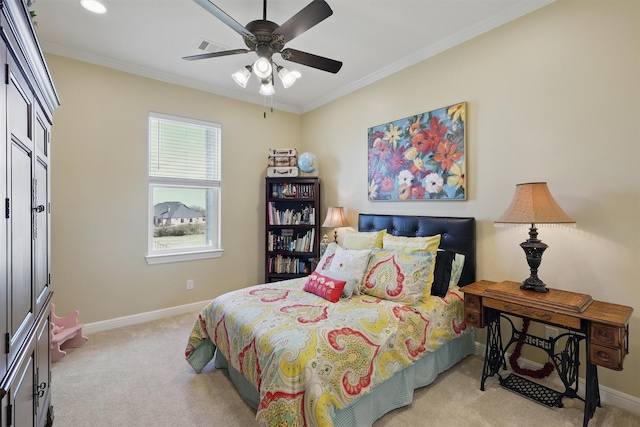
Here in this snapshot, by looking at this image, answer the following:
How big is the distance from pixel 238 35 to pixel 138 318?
3141 mm

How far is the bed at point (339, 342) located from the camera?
1534 mm

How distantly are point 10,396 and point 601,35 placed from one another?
3.54 m

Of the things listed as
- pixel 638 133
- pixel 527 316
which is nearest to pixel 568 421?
pixel 527 316

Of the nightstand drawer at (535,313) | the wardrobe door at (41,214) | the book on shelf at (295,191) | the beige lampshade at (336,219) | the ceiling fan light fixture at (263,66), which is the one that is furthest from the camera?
the book on shelf at (295,191)

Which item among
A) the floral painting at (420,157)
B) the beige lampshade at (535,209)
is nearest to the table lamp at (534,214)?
the beige lampshade at (535,209)

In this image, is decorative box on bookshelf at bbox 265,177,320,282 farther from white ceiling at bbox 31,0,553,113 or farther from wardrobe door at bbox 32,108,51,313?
wardrobe door at bbox 32,108,51,313

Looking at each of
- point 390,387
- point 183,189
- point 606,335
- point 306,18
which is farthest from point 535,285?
point 183,189

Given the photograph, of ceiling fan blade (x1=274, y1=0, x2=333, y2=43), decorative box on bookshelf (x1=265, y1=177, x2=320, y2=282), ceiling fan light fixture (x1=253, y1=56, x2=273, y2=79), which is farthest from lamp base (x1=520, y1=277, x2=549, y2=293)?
decorative box on bookshelf (x1=265, y1=177, x2=320, y2=282)

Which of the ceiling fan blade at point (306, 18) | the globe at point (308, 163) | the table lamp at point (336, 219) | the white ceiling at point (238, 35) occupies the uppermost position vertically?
the white ceiling at point (238, 35)

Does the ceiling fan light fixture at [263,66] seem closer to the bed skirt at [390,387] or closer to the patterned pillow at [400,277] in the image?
the patterned pillow at [400,277]

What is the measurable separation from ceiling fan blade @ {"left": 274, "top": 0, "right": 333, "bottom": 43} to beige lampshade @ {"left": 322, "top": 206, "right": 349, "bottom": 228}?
7.06 ft

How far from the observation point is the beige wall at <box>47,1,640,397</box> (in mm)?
2018

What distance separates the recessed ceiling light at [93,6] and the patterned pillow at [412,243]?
117 inches

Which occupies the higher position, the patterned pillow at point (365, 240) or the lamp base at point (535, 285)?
the patterned pillow at point (365, 240)
